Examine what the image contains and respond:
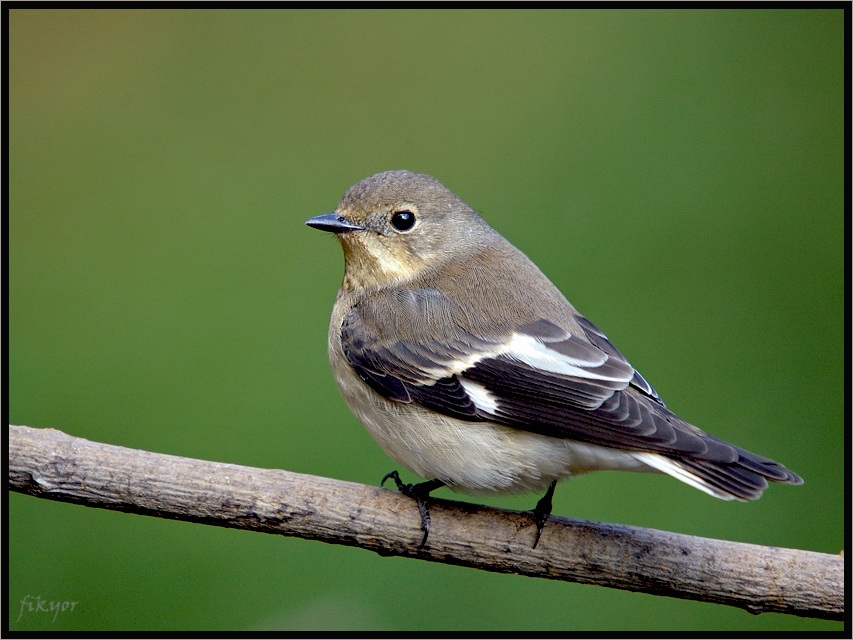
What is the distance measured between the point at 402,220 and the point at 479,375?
101 centimetres

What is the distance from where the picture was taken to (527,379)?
3.72 metres

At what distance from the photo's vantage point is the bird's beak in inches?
170

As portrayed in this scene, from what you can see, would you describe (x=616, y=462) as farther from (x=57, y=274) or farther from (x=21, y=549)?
(x=57, y=274)

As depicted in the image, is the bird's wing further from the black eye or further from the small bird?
the black eye

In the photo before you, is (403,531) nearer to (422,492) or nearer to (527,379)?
(422,492)

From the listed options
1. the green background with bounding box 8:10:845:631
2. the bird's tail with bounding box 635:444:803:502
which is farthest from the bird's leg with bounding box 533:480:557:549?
the green background with bounding box 8:10:845:631

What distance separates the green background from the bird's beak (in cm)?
166

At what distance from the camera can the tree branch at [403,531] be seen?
3553 mm

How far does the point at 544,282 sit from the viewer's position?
434cm

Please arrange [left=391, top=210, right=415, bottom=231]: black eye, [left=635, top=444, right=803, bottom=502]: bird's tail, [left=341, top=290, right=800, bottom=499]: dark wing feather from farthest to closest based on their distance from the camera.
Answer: [left=391, top=210, right=415, bottom=231]: black eye < [left=341, top=290, right=800, bottom=499]: dark wing feather < [left=635, top=444, right=803, bottom=502]: bird's tail

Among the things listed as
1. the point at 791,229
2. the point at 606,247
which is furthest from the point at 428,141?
the point at 791,229

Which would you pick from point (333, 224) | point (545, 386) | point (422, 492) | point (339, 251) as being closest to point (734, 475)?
point (545, 386)

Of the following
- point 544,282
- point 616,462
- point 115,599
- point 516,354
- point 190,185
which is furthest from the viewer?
point 190,185

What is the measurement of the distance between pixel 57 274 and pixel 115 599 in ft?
8.37
